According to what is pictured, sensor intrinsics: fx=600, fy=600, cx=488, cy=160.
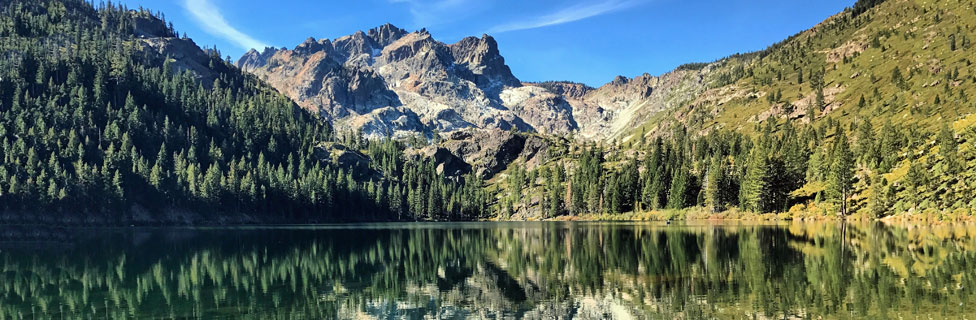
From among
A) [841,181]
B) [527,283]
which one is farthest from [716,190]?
[527,283]

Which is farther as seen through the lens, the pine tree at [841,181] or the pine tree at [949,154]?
the pine tree at [841,181]

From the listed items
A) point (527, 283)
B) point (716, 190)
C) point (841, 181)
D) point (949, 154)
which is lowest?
point (527, 283)

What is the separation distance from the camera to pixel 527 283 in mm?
47375

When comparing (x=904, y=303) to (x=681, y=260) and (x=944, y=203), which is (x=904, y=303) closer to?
(x=681, y=260)

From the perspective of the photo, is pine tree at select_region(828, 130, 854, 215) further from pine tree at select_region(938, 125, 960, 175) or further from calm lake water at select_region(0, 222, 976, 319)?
calm lake water at select_region(0, 222, 976, 319)

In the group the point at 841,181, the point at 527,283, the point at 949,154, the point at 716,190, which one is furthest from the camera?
the point at 716,190

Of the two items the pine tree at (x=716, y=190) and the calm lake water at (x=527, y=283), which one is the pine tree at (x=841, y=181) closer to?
the pine tree at (x=716, y=190)

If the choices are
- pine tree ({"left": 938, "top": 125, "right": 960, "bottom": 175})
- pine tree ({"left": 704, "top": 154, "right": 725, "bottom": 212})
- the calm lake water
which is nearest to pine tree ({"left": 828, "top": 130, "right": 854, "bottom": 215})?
pine tree ({"left": 938, "top": 125, "right": 960, "bottom": 175})

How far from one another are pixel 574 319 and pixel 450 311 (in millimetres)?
7692

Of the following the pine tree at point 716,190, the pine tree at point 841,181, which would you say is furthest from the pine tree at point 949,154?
the pine tree at point 716,190

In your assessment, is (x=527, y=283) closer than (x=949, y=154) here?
Yes

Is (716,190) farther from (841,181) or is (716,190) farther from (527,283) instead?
(527,283)

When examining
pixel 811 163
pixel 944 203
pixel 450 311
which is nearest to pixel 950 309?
pixel 450 311

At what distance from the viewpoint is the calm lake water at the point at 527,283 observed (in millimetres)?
34406
